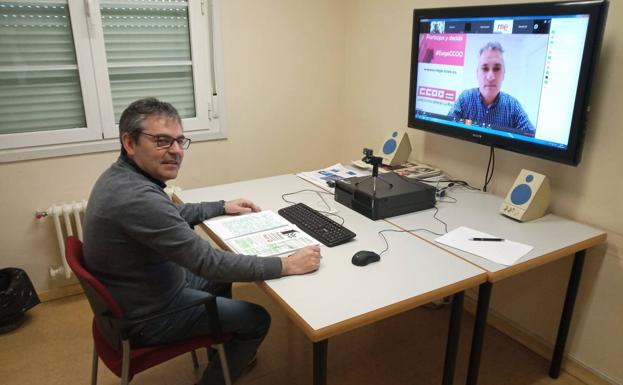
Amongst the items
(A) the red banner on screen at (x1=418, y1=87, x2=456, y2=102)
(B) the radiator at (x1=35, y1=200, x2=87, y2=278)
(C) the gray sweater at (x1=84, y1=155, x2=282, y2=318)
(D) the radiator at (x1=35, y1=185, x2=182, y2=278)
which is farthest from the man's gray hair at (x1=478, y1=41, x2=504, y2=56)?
(B) the radiator at (x1=35, y1=200, x2=87, y2=278)

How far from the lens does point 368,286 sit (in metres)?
1.42

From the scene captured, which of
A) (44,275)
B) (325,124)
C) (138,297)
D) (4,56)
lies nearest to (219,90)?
(325,124)

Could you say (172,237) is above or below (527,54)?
below


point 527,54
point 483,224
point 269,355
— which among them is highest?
point 527,54

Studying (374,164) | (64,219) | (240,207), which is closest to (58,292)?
(64,219)

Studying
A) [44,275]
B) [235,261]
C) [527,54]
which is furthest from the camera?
[44,275]

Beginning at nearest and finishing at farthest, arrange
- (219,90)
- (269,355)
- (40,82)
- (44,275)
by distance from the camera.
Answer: (269,355) → (40,82) → (44,275) → (219,90)

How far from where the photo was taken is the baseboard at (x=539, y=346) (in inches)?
82.5

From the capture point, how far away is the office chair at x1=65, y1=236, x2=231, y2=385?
1393mm

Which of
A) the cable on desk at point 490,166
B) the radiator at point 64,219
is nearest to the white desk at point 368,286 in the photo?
the cable on desk at point 490,166

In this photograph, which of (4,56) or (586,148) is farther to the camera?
(4,56)

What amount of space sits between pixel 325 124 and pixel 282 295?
2.25 metres

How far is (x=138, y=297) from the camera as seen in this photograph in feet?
5.09

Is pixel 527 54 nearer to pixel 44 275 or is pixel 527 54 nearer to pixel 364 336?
pixel 364 336
